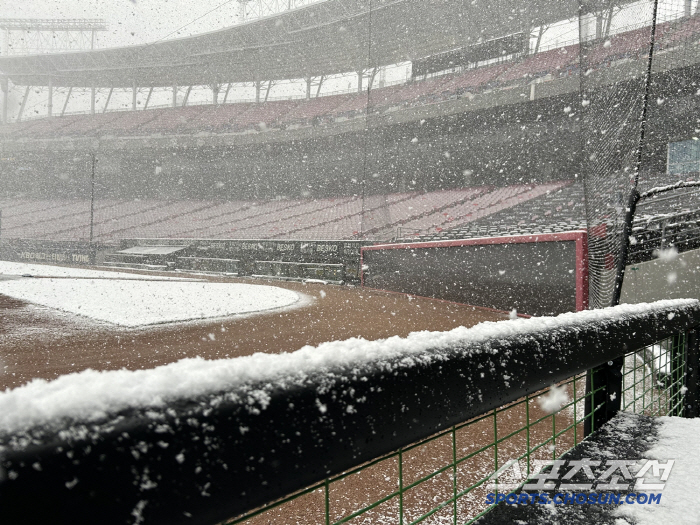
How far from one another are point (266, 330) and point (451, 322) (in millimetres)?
2907

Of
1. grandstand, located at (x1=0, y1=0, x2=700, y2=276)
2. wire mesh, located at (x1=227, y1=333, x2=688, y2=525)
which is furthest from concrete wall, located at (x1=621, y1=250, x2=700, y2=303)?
grandstand, located at (x1=0, y1=0, x2=700, y2=276)

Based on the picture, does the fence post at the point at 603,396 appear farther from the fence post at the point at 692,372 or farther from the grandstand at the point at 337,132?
the grandstand at the point at 337,132

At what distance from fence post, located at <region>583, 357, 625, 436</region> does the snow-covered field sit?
589 cm

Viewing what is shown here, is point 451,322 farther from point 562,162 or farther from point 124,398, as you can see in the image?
point 562,162

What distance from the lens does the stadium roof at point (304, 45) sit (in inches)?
886

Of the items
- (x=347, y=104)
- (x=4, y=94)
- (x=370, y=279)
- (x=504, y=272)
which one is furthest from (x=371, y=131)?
(x=4, y=94)

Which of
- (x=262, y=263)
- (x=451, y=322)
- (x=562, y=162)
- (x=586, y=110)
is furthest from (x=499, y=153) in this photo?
(x=451, y=322)

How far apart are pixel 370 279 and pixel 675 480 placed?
40.5ft

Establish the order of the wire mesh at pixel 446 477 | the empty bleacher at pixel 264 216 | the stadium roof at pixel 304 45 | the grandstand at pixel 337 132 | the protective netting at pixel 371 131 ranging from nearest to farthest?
the wire mesh at pixel 446 477 → the protective netting at pixel 371 131 → the grandstand at pixel 337 132 → the empty bleacher at pixel 264 216 → the stadium roof at pixel 304 45

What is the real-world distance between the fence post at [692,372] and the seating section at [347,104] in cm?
1235

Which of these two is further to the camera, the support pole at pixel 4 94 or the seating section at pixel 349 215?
the support pole at pixel 4 94

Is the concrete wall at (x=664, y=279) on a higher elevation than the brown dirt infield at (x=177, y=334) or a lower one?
higher

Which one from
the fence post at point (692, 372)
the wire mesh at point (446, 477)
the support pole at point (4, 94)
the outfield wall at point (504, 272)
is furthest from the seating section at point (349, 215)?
the support pole at point (4, 94)

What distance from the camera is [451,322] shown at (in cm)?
726
